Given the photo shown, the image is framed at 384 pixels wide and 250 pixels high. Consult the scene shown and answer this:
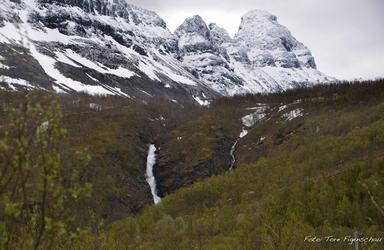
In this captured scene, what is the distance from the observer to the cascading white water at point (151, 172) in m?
96.3

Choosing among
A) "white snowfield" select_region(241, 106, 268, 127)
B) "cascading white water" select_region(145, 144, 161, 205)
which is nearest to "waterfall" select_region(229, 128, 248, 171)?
"white snowfield" select_region(241, 106, 268, 127)

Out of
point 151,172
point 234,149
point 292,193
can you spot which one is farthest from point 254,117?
point 292,193

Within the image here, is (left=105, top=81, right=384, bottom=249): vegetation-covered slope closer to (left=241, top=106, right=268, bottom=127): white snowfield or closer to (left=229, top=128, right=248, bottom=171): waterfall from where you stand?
(left=229, top=128, right=248, bottom=171): waterfall

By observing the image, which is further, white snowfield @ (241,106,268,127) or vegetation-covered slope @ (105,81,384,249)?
white snowfield @ (241,106,268,127)

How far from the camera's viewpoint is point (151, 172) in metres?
106

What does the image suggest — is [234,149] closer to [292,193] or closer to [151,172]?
[151,172]

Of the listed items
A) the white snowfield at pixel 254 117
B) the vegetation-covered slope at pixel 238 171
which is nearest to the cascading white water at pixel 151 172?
the vegetation-covered slope at pixel 238 171

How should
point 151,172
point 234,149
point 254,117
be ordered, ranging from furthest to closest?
point 254,117 → point 234,149 → point 151,172

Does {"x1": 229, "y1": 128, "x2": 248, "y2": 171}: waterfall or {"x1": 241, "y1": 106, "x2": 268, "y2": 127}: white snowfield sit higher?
{"x1": 241, "y1": 106, "x2": 268, "y2": 127}: white snowfield

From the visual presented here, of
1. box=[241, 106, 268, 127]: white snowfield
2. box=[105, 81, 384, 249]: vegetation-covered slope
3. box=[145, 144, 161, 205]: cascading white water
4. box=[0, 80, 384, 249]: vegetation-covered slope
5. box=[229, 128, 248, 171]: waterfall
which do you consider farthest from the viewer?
box=[241, 106, 268, 127]: white snowfield

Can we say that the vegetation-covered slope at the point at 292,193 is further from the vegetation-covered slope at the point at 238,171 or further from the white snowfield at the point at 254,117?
the white snowfield at the point at 254,117

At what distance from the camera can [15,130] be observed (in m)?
5.18

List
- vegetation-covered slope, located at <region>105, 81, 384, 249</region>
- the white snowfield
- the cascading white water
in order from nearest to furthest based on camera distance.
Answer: vegetation-covered slope, located at <region>105, 81, 384, 249</region> < the cascading white water < the white snowfield

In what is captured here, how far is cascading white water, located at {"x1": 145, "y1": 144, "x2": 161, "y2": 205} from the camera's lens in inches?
3792
